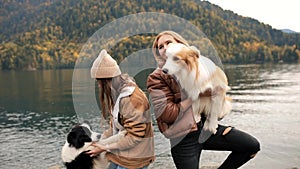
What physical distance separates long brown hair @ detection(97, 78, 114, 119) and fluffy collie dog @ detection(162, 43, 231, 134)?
2.18 feet

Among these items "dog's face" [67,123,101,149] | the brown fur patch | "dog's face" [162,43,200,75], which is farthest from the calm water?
the brown fur patch

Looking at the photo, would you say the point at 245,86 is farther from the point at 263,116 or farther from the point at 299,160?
the point at 299,160

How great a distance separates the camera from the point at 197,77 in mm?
3143

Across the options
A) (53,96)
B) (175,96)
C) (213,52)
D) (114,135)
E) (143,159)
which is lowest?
(53,96)

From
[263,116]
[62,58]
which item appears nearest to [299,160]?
[263,116]

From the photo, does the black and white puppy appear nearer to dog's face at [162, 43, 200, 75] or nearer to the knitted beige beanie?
the knitted beige beanie

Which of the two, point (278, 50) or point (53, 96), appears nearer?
point (53, 96)

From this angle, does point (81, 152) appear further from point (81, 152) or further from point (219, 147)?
point (219, 147)

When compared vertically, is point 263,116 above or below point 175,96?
below

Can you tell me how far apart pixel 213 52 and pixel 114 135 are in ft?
4.81

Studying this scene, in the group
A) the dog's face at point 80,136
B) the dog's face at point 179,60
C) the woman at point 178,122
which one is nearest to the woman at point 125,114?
the woman at point 178,122

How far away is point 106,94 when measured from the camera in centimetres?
346

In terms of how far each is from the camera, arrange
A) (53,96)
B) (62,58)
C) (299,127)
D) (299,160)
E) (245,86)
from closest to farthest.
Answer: (299,160)
(299,127)
(53,96)
(245,86)
(62,58)

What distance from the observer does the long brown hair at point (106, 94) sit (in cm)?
339
